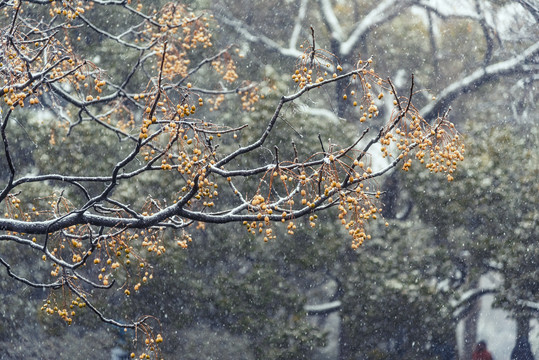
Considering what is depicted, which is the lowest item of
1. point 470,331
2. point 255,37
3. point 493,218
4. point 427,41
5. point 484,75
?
point 470,331

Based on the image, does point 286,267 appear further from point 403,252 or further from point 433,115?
point 433,115

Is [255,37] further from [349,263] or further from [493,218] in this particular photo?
[493,218]

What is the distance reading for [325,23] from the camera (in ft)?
24.4

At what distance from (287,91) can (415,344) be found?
3.00 meters

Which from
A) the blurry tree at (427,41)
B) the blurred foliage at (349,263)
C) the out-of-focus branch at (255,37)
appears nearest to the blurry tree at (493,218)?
the blurred foliage at (349,263)

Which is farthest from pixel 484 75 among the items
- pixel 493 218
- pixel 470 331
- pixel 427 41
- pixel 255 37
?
pixel 470 331

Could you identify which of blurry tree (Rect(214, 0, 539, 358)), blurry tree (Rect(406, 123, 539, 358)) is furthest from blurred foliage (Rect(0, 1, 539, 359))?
blurry tree (Rect(214, 0, 539, 358))

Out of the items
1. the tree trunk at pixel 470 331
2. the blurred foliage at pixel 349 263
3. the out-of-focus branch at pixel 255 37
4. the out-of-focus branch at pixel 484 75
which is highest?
the out-of-focus branch at pixel 255 37

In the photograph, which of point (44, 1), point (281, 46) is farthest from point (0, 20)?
point (44, 1)

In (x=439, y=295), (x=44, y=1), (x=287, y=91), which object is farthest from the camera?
(x=287, y=91)

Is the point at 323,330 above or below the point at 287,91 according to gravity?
below

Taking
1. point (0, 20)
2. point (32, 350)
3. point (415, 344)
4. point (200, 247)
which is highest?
point (0, 20)

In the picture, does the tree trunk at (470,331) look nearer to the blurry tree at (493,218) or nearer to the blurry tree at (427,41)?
the blurry tree at (427,41)

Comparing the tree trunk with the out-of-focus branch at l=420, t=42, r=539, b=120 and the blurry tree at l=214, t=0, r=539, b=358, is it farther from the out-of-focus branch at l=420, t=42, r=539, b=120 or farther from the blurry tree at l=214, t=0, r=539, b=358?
the out-of-focus branch at l=420, t=42, r=539, b=120
